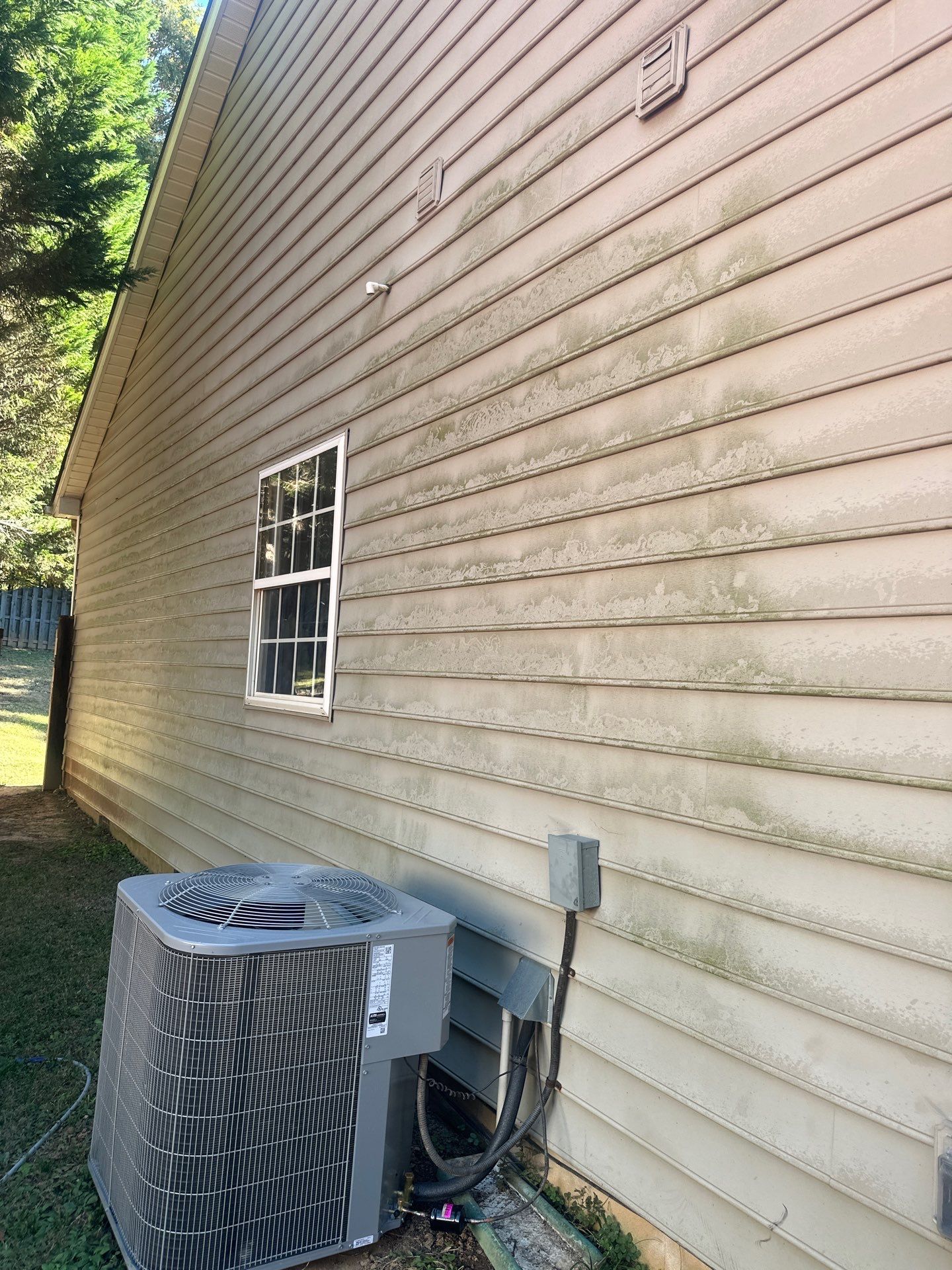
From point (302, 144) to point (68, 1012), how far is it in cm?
479

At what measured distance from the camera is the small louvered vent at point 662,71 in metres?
2.44

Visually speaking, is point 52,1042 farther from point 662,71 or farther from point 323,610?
point 662,71

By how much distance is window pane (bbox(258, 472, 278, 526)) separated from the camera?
5410 mm

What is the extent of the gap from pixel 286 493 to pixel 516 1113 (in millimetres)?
3640

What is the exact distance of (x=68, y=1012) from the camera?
13.6 ft

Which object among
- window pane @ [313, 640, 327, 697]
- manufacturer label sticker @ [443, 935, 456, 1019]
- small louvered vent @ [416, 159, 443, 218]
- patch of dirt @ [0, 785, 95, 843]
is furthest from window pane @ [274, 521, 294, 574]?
patch of dirt @ [0, 785, 95, 843]

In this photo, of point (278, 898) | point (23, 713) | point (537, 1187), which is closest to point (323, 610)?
point (278, 898)

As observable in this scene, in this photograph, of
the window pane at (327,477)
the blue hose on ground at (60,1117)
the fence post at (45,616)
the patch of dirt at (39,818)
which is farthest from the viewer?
the fence post at (45,616)

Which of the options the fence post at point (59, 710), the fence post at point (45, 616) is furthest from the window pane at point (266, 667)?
the fence post at point (45, 616)

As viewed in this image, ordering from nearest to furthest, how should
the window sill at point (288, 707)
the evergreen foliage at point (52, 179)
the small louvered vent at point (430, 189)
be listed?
the small louvered vent at point (430, 189) < the window sill at point (288, 707) < the evergreen foliage at point (52, 179)

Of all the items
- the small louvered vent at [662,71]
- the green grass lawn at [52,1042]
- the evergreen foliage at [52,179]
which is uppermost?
the evergreen foliage at [52,179]

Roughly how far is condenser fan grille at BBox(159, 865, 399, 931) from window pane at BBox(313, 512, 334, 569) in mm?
2183

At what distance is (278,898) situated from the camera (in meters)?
2.44

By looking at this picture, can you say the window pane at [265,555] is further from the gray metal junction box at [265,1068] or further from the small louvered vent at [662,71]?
the small louvered vent at [662,71]
